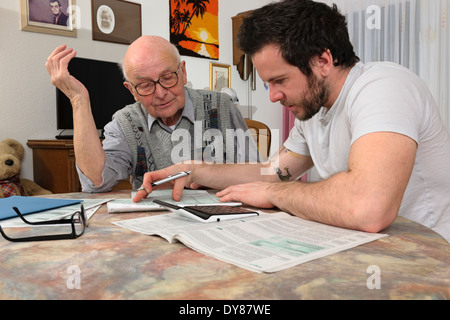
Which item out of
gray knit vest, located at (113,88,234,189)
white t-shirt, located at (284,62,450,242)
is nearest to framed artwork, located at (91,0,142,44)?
gray knit vest, located at (113,88,234,189)

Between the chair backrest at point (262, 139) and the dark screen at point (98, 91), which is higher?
the dark screen at point (98, 91)

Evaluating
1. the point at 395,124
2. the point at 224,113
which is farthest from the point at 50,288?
the point at 224,113

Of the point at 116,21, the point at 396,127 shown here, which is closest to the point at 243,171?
the point at 396,127

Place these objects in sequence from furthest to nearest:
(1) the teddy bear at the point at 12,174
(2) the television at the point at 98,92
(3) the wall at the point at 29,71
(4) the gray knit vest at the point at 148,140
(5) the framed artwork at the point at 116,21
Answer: (5) the framed artwork at the point at 116,21, (2) the television at the point at 98,92, (3) the wall at the point at 29,71, (1) the teddy bear at the point at 12,174, (4) the gray knit vest at the point at 148,140

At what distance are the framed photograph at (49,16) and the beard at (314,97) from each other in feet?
8.58

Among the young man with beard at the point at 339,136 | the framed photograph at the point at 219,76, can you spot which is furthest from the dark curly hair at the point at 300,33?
the framed photograph at the point at 219,76

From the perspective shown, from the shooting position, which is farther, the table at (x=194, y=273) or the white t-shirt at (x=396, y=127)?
the white t-shirt at (x=396, y=127)

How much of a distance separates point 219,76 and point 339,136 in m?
3.25

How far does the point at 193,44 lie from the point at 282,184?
129 inches

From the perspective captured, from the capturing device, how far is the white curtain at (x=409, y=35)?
319cm

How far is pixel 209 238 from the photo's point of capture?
27.5 inches

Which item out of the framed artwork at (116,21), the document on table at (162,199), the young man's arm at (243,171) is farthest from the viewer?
the framed artwork at (116,21)

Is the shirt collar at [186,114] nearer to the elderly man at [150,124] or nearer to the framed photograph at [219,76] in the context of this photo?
the elderly man at [150,124]
